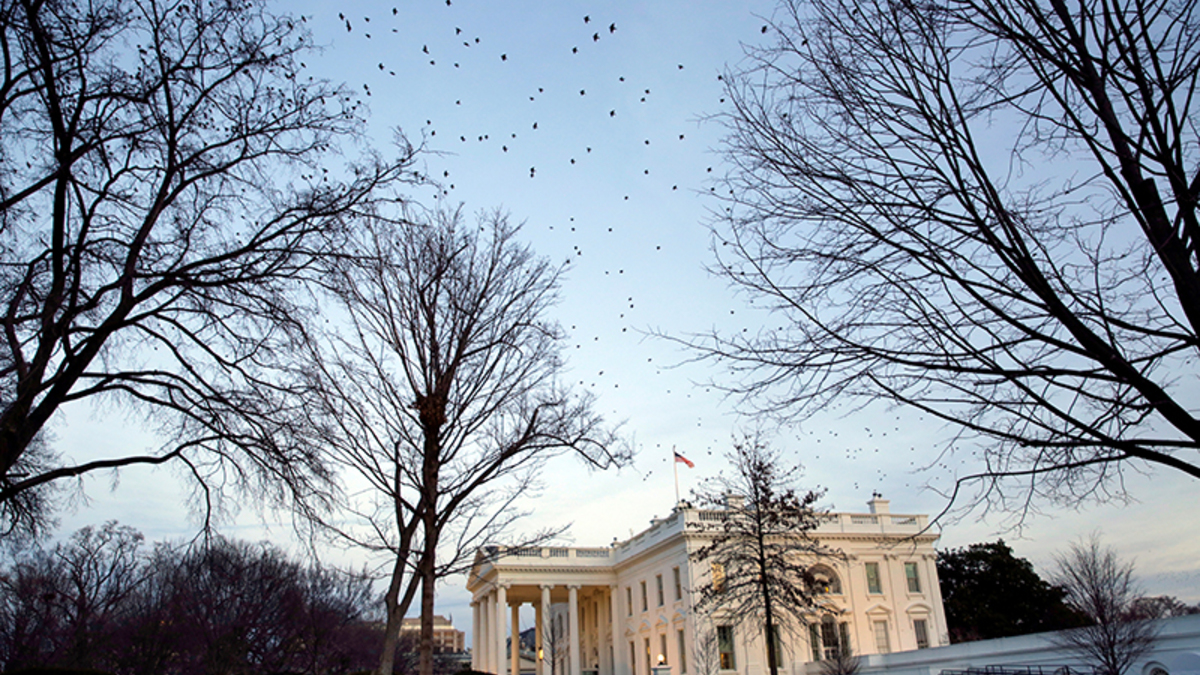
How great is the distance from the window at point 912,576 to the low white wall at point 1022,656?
28.2ft

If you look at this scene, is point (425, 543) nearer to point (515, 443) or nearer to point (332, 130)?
point (515, 443)

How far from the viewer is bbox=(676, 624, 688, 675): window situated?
3731cm

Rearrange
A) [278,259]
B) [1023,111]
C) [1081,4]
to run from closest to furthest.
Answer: [1081,4] → [1023,111] → [278,259]

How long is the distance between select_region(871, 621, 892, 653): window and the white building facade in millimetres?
53

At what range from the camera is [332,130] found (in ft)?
27.8

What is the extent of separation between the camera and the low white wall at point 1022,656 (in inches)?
800

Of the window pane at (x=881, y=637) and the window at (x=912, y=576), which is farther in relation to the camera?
the window at (x=912, y=576)

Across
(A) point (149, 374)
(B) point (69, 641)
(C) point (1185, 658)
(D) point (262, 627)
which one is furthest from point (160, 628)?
(C) point (1185, 658)

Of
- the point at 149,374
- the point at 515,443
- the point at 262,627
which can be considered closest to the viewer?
the point at 149,374

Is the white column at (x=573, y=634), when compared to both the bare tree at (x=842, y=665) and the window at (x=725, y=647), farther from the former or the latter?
the bare tree at (x=842, y=665)

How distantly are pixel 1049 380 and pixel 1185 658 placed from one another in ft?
73.1

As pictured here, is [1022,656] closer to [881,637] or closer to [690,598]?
[881,637]

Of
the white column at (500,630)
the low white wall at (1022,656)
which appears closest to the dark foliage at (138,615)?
the white column at (500,630)

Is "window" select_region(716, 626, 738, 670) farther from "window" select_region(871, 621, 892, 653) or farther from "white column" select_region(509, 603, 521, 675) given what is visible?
"white column" select_region(509, 603, 521, 675)
